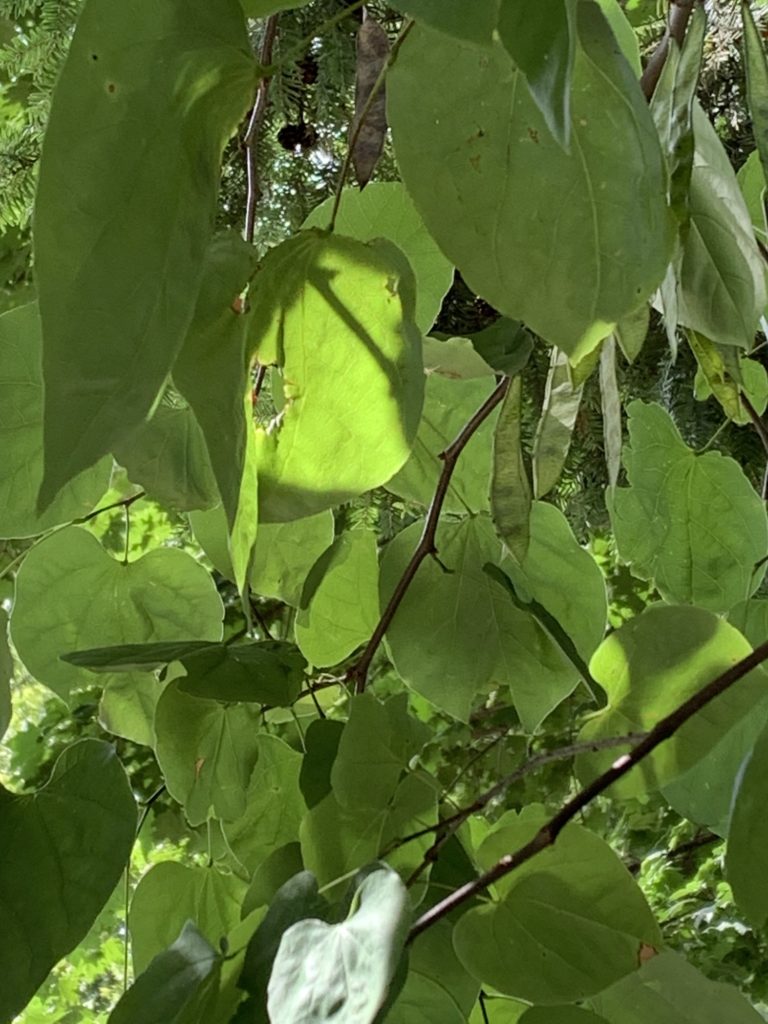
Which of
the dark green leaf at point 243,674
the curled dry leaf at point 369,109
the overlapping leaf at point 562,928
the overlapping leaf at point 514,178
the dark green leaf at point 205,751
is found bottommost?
the overlapping leaf at point 562,928

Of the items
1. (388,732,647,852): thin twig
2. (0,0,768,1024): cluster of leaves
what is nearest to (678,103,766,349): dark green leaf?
(0,0,768,1024): cluster of leaves

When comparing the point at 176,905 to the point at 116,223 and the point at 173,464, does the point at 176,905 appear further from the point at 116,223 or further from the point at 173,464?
the point at 116,223

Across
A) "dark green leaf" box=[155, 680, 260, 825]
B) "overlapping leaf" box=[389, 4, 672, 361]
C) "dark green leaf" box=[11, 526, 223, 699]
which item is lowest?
"dark green leaf" box=[155, 680, 260, 825]

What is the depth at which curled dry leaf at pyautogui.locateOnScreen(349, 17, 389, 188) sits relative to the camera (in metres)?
0.28

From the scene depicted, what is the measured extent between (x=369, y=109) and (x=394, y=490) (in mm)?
149

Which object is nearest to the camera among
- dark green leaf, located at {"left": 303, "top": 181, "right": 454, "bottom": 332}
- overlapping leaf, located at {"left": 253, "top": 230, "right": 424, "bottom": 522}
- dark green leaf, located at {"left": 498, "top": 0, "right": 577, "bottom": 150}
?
dark green leaf, located at {"left": 498, "top": 0, "right": 577, "bottom": 150}

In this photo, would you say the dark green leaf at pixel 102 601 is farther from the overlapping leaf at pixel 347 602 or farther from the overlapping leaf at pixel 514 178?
the overlapping leaf at pixel 514 178

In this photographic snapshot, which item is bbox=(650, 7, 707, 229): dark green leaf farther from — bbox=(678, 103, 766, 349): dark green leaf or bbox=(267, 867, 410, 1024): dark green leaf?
bbox=(267, 867, 410, 1024): dark green leaf

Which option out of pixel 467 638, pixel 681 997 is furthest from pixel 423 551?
pixel 681 997

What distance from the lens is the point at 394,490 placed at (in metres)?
0.40

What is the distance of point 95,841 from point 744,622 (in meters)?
0.22

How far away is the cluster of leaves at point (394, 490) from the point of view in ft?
0.57

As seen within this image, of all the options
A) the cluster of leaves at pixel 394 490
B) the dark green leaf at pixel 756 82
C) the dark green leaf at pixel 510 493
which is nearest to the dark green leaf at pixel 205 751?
the cluster of leaves at pixel 394 490

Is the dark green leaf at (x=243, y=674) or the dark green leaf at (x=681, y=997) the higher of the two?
the dark green leaf at (x=243, y=674)
